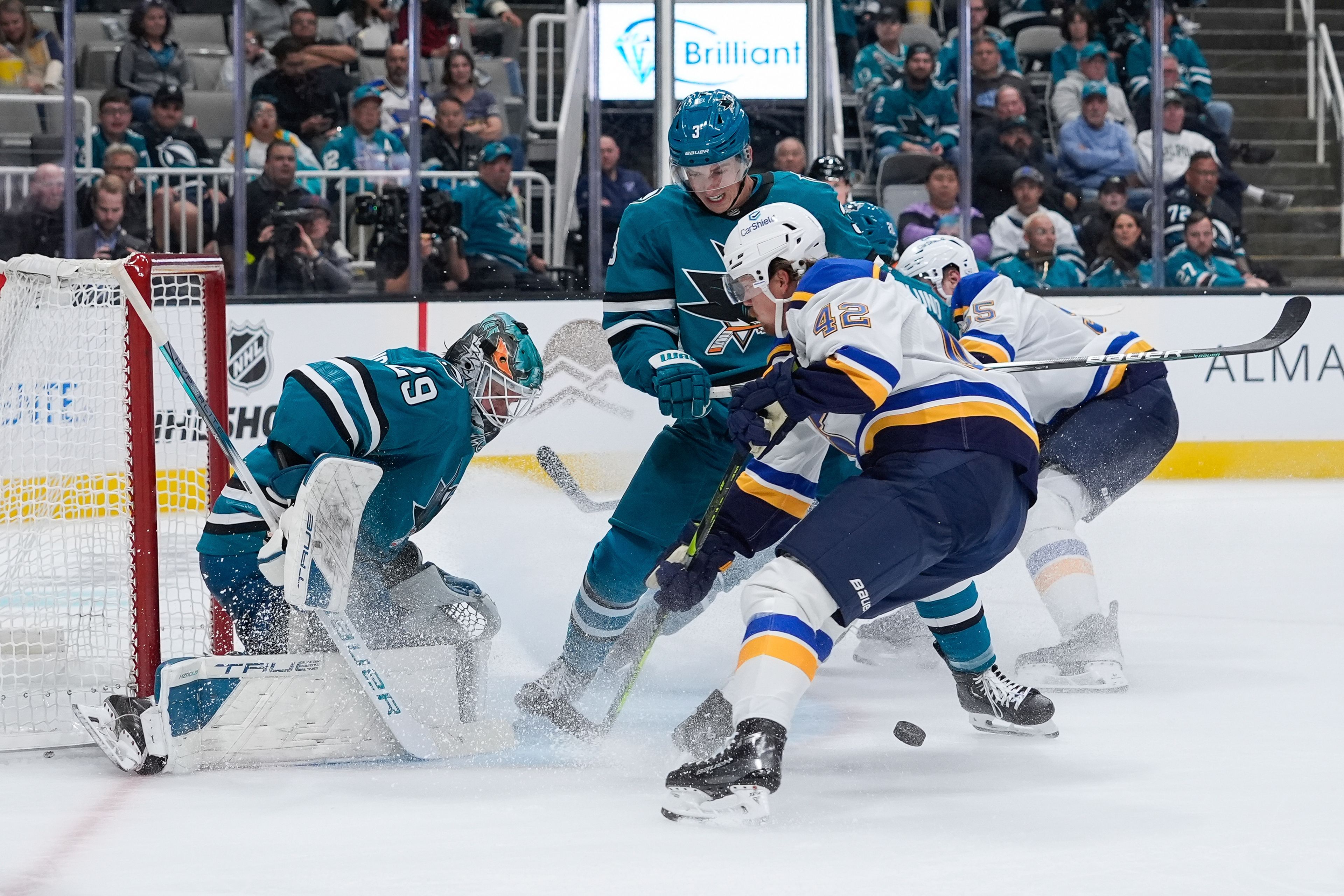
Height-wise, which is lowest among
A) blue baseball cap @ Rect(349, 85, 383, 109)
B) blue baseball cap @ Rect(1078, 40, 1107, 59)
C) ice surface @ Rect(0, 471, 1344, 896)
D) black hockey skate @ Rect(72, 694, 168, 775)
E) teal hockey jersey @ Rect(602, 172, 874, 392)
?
ice surface @ Rect(0, 471, 1344, 896)

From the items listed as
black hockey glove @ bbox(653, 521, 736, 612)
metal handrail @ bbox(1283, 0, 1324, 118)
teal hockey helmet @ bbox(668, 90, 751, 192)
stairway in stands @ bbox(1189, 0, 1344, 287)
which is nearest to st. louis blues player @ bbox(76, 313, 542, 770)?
black hockey glove @ bbox(653, 521, 736, 612)

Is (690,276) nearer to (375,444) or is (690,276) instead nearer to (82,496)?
(375,444)

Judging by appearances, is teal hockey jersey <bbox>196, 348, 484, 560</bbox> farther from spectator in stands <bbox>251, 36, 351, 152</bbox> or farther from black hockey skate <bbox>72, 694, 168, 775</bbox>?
spectator in stands <bbox>251, 36, 351, 152</bbox>

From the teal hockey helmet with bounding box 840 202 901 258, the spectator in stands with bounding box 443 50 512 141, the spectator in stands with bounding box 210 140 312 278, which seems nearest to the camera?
the teal hockey helmet with bounding box 840 202 901 258

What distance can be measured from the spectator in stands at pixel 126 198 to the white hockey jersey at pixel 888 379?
4.14 m

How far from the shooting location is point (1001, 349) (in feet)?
11.4

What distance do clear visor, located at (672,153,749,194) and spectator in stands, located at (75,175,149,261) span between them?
11.8ft

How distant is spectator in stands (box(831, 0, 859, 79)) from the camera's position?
24.6ft

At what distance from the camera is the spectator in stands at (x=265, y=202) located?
6164 mm

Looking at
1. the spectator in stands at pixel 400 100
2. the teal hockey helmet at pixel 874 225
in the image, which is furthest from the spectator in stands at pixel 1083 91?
the teal hockey helmet at pixel 874 225

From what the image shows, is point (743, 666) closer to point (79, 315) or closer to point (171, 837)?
point (171, 837)

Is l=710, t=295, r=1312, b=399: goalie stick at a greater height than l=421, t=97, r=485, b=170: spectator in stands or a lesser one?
lesser

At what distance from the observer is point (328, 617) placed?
2.60m

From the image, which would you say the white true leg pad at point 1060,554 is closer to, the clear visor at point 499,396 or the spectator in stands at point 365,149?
the clear visor at point 499,396
